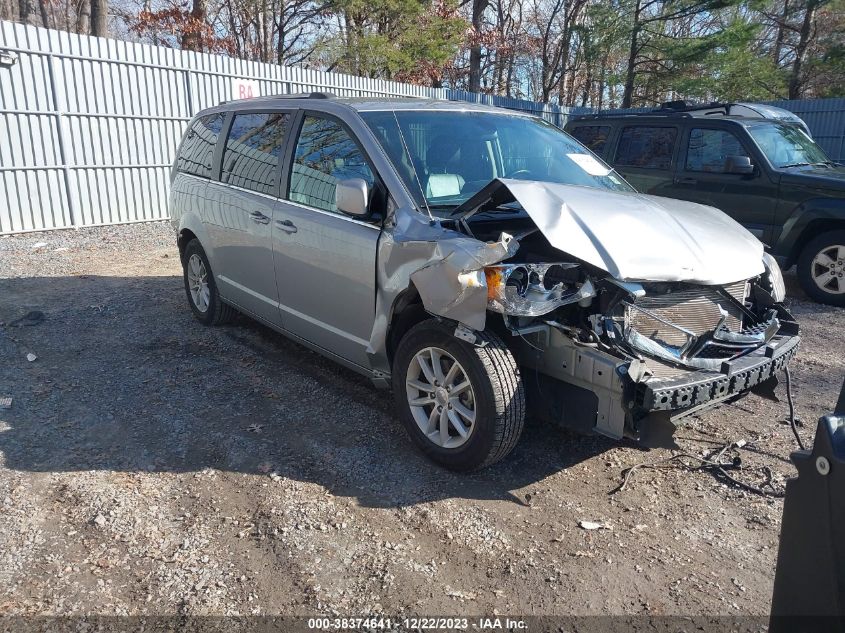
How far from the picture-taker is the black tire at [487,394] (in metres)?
3.13

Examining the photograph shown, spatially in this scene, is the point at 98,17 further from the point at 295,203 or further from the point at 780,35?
the point at 780,35

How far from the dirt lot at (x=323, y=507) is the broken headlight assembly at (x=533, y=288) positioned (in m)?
1.00

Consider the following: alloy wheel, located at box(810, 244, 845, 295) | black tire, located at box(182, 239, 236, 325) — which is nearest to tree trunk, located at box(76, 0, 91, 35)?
black tire, located at box(182, 239, 236, 325)

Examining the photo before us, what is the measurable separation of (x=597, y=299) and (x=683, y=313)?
0.52 m

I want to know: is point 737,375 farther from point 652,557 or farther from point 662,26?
point 662,26

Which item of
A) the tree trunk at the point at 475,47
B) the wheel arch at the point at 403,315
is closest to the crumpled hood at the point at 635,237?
Result: the wheel arch at the point at 403,315

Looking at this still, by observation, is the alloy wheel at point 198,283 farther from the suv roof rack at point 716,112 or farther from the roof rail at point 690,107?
the roof rail at point 690,107

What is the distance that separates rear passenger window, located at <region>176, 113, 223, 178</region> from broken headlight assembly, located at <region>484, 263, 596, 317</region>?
3.35 metres

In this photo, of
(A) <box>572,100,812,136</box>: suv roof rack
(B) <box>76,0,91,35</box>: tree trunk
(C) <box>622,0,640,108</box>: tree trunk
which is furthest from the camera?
→ (B) <box>76,0,91,35</box>: tree trunk

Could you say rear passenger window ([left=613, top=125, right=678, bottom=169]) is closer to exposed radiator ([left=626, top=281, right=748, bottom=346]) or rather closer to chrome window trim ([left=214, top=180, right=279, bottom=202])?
exposed radiator ([left=626, top=281, right=748, bottom=346])

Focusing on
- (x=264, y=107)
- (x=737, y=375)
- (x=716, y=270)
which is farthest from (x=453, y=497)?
(x=264, y=107)

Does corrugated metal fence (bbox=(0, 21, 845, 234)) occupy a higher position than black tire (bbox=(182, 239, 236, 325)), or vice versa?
corrugated metal fence (bbox=(0, 21, 845, 234))

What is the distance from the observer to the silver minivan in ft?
10.2

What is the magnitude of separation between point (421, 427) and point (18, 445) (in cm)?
238
